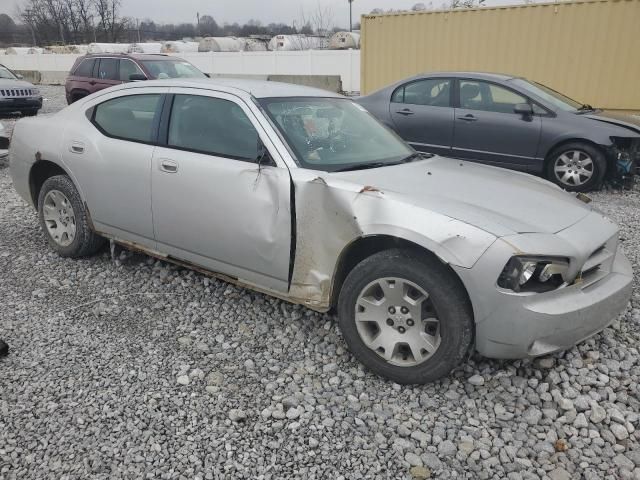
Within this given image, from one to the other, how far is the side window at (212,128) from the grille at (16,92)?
12.7 metres

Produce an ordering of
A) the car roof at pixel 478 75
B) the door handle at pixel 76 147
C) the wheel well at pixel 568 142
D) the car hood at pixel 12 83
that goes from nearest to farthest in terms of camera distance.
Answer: the door handle at pixel 76 147 < the wheel well at pixel 568 142 < the car roof at pixel 478 75 < the car hood at pixel 12 83

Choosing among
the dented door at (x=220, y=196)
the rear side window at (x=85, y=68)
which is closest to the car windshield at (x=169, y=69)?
the rear side window at (x=85, y=68)

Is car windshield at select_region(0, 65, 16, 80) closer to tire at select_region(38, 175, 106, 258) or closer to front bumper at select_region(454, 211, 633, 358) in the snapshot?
tire at select_region(38, 175, 106, 258)

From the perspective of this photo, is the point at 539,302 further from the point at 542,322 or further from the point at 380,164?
the point at 380,164

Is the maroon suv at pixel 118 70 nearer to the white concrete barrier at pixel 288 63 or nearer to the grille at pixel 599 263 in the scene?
the grille at pixel 599 263

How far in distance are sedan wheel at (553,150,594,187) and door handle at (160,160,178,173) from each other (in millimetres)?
5418

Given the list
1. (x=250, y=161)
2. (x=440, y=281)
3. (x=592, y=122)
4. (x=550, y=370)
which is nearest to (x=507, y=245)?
(x=440, y=281)

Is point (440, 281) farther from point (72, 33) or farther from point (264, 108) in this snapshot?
point (72, 33)

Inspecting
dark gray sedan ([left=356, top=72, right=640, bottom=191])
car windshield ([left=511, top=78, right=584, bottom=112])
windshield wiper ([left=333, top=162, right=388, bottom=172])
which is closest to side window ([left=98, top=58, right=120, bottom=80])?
dark gray sedan ([left=356, top=72, right=640, bottom=191])

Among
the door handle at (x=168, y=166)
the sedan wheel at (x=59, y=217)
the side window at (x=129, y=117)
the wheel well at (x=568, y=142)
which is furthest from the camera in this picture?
the wheel well at (x=568, y=142)

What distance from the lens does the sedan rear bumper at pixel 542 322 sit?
8.33 ft

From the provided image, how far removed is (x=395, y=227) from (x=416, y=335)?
22.9 inches

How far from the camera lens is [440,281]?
104 inches

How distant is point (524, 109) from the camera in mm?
7055
